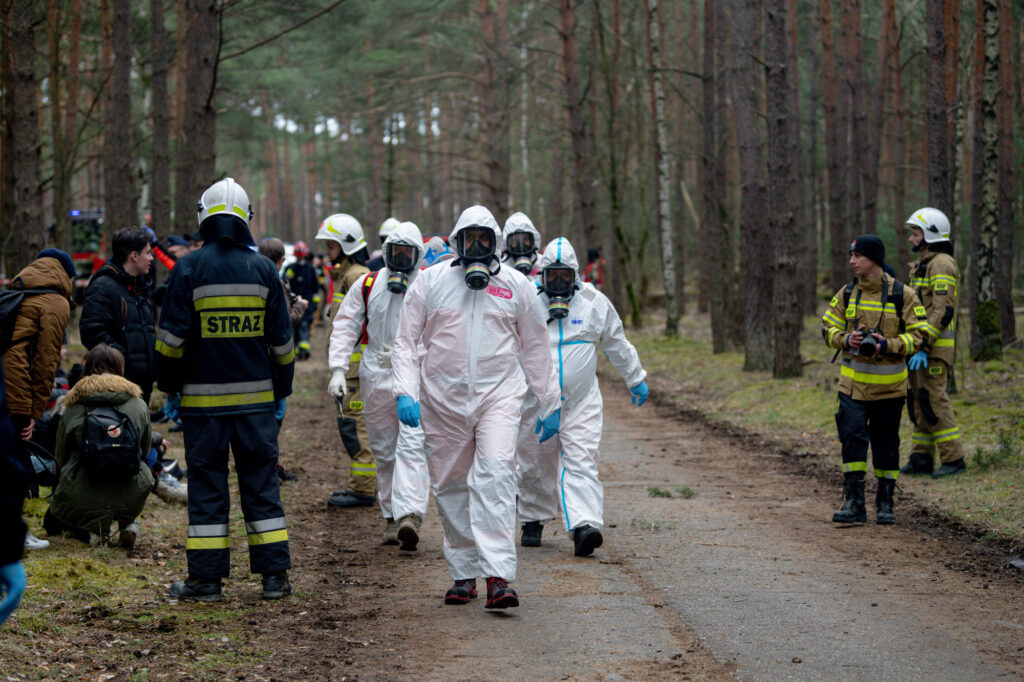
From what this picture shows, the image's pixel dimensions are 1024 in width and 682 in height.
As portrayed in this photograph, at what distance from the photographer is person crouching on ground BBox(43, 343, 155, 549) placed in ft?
22.6

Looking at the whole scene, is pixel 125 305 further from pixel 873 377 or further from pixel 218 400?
pixel 873 377

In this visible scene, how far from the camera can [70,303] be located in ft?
25.2

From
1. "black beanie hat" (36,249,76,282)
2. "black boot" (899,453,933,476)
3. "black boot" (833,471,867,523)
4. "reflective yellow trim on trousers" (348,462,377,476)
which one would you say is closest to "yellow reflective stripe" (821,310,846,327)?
"black boot" (833,471,867,523)

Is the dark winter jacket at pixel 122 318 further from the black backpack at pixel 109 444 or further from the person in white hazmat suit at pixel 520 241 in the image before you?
the person in white hazmat suit at pixel 520 241

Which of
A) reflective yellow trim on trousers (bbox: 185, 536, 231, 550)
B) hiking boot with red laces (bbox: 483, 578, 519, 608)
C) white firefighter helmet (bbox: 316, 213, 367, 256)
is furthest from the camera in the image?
white firefighter helmet (bbox: 316, 213, 367, 256)

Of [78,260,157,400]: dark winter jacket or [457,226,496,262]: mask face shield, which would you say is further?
[78,260,157,400]: dark winter jacket

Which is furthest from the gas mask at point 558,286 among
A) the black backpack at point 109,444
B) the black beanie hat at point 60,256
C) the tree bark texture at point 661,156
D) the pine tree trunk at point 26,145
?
the tree bark texture at point 661,156

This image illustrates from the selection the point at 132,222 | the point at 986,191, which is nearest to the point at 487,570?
the point at 986,191

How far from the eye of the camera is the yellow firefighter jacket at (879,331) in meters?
8.25

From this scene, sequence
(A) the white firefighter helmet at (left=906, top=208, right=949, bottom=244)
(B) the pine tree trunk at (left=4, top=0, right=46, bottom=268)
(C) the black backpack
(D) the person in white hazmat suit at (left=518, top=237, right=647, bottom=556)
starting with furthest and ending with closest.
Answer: (B) the pine tree trunk at (left=4, top=0, right=46, bottom=268)
(A) the white firefighter helmet at (left=906, top=208, right=949, bottom=244)
(D) the person in white hazmat suit at (left=518, top=237, right=647, bottom=556)
(C) the black backpack

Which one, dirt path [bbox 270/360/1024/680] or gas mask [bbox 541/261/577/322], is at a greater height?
gas mask [bbox 541/261/577/322]

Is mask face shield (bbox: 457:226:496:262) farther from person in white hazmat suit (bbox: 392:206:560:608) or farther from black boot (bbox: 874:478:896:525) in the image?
black boot (bbox: 874:478:896:525)

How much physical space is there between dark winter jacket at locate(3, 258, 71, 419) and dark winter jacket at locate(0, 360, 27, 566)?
4.95 m

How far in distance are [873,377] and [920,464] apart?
7.88 feet
